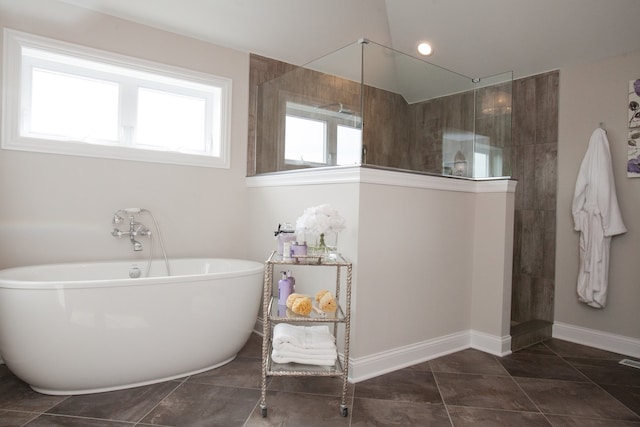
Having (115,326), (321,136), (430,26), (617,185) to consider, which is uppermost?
(430,26)

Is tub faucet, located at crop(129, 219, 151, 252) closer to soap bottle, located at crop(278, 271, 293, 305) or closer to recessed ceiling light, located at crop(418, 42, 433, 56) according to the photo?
soap bottle, located at crop(278, 271, 293, 305)

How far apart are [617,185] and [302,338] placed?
2.65 meters

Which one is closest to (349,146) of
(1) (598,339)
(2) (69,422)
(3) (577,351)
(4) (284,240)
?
(4) (284,240)

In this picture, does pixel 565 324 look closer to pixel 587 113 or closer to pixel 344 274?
pixel 587 113

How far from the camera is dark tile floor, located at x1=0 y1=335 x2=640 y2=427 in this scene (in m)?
1.89

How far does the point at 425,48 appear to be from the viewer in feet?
11.6

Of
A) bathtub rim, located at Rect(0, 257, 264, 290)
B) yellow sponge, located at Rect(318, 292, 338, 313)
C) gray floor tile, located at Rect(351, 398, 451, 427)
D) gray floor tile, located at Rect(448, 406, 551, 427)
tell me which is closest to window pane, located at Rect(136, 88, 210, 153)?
bathtub rim, located at Rect(0, 257, 264, 290)

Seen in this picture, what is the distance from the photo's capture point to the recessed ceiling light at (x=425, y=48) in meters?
3.51

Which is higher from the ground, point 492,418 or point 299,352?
point 299,352

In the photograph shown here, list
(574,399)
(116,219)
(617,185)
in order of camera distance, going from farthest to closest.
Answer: (617,185), (116,219), (574,399)

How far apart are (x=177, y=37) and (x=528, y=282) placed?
3.48m

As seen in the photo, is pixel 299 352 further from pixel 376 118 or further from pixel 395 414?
pixel 376 118

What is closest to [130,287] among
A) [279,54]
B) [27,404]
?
[27,404]

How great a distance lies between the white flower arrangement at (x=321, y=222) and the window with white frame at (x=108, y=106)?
1.45 metres
